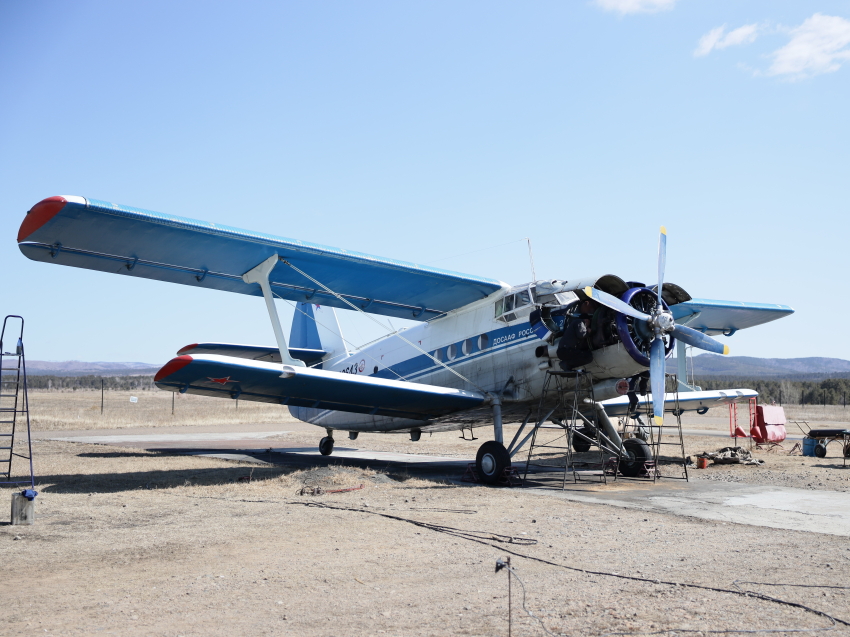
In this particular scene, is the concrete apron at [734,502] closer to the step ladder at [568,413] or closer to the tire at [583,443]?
the step ladder at [568,413]

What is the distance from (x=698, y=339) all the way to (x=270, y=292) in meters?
8.55

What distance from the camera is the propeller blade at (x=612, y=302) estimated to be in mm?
12031

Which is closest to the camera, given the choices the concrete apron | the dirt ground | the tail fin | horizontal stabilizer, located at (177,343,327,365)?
the dirt ground

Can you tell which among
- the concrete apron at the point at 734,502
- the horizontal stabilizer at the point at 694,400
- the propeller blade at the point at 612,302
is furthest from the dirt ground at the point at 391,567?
the horizontal stabilizer at the point at 694,400

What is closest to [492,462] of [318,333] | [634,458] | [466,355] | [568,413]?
[568,413]

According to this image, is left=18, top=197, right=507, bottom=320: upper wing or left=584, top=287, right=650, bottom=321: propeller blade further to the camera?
left=18, top=197, right=507, bottom=320: upper wing

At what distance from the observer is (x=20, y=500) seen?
8766 millimetres

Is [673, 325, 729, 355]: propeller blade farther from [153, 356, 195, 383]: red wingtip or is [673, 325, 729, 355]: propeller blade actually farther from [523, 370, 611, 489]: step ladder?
[153, 356, 195, 383]: red wingtip

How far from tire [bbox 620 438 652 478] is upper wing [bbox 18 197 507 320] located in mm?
4614

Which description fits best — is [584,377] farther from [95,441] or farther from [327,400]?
[95,441]

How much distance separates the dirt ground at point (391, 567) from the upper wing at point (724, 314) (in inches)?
351

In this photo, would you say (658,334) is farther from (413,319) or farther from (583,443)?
(583,443)

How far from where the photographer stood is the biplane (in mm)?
12414

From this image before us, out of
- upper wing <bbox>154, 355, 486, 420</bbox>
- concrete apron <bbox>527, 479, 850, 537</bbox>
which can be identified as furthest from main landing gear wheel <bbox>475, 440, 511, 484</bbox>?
upper wing <bbox>154, 355, 486, 420</bbox>
